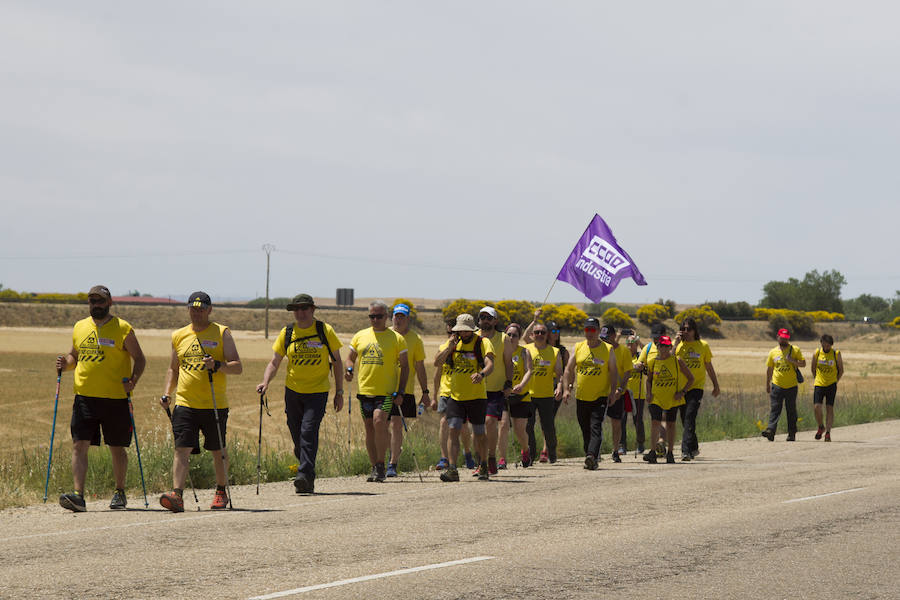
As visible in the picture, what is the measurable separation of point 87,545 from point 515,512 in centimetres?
396

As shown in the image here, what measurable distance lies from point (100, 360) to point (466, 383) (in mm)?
4583

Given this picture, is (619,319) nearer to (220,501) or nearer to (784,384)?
(784,384)

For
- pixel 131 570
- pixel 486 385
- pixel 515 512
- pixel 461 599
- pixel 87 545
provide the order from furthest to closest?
pixel 486 385, pixel 515 512, pixel 87 545, pixel 131 570, pixel 461 599

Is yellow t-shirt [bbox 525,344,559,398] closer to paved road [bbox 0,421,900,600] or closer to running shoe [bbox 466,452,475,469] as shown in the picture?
running shoe [bbox 466,452,475,469]

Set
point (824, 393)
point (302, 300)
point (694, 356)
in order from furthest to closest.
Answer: point (824, 393), point (694, 356), point (302, 300)

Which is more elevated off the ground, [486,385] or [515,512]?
[486,385]

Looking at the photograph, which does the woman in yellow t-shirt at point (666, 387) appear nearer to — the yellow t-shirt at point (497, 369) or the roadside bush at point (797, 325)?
the yellow t-shirt at point (497, 369)

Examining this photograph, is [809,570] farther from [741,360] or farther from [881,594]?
[741,360]

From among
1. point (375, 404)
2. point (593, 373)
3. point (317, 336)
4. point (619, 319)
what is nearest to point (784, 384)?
point (593, 373)

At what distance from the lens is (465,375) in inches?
553

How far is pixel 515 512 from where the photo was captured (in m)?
11.1

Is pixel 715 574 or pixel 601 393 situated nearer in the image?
pixel 715 574

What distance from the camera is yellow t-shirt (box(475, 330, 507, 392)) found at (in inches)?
596

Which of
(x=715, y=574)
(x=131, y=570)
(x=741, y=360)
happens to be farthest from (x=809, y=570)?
(x=741, y=360)
